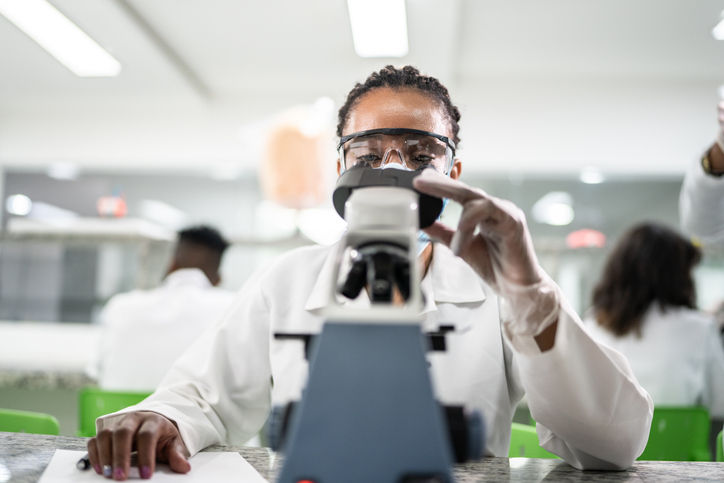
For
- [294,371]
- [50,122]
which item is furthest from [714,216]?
[50,122]

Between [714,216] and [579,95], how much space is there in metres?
3.05

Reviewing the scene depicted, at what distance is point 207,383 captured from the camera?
1026 mm

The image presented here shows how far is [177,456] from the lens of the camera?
2.32 feet

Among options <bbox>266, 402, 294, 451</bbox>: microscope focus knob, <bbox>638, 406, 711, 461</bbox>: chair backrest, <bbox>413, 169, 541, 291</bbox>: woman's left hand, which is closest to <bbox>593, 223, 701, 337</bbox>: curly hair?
<bbox>638, 406, 711, 461</bbox>: chair backrest

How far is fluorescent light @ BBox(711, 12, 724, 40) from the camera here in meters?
3.56

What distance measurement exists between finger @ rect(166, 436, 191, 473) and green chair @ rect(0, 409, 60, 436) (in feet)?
3.07

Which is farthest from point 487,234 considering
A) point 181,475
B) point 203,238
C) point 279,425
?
point 203,238

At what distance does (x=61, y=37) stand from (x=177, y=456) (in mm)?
3894

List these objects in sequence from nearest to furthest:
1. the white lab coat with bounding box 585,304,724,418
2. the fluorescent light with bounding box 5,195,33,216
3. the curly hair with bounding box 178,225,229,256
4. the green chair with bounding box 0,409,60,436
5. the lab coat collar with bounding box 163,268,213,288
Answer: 1. the green chair with bounding box 0,409,60,436
2. the white lab coat with bounding box 585,304,724,418
3. the lab coat collar with bounding box 163,268,213,288
4. the curly hair with bounding box 178,225,229,256
5. the fluorescent light with bounding box 5,195,33,216

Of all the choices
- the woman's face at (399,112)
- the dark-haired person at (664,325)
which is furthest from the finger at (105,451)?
the dark-haired person at (664,325)

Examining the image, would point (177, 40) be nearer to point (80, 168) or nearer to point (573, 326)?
point (80, 168)

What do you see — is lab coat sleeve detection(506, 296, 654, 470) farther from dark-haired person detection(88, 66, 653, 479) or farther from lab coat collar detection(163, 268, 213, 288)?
lab coat collar detection(163, 268, 213, 288)

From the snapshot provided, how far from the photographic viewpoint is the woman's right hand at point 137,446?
663 mm

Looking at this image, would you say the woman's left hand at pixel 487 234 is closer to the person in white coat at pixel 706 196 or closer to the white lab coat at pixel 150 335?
the person in white coat at pixel 706 196
